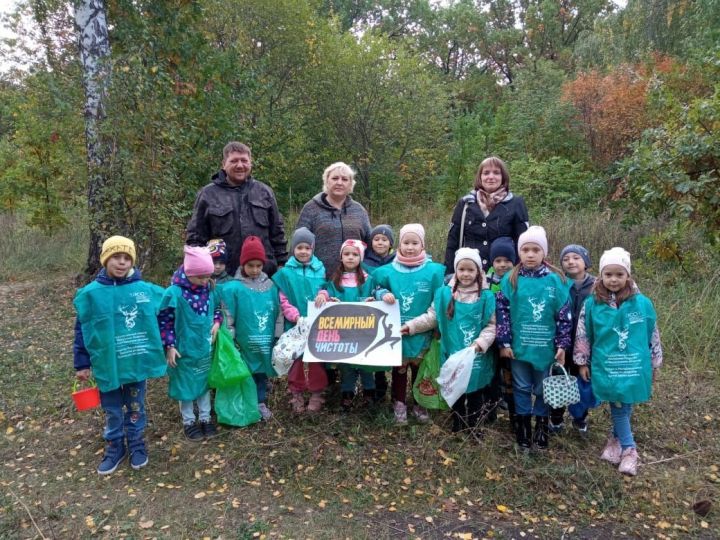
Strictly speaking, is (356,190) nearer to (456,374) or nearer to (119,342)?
(456,374)

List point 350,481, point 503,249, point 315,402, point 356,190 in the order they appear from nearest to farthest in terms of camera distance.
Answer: point 350,481
point 503,249
point 315,402
point 356,190

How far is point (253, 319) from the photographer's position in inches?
163

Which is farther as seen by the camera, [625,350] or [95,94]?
[95,94]

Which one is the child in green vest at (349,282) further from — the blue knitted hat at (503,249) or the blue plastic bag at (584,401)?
the blue plastic bag at (584,401)

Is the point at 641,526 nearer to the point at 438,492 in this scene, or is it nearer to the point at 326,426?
the point at 438,492

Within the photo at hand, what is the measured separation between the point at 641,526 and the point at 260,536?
89.6 inches

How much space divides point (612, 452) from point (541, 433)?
0.51m

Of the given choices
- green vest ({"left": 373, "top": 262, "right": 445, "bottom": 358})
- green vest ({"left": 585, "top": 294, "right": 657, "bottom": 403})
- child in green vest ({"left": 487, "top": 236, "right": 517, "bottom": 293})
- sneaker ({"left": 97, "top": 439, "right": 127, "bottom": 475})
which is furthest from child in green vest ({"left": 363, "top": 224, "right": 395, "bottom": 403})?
sneaker ({"left": 97, "top": 439, "right": 127, "bottom": 475})

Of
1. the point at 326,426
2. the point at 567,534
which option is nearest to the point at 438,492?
the point at 567,534

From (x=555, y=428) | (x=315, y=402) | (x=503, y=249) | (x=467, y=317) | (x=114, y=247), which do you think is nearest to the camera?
(x=114, y=247)

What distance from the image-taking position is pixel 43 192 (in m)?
11.8

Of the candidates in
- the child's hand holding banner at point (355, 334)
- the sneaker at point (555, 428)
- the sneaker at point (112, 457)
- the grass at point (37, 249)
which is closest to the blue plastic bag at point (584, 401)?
the sneaker at point (555, 428)

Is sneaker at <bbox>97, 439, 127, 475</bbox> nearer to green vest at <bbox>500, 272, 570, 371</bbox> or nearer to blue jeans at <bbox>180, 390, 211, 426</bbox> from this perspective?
blue jeans at <bbox>180, 390, 211, 426</bbox>

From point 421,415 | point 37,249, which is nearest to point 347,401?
Result: point 421,415
